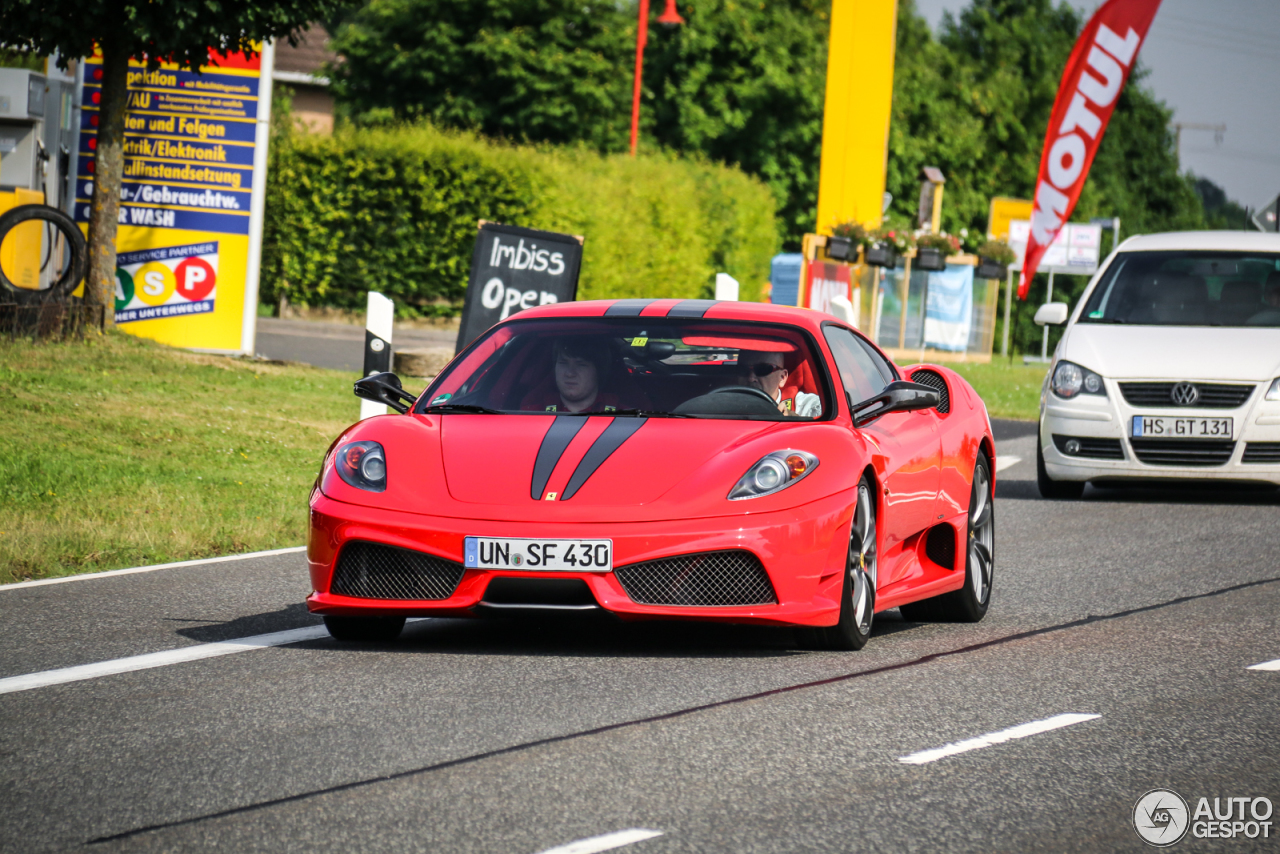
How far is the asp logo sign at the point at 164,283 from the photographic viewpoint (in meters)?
19.9

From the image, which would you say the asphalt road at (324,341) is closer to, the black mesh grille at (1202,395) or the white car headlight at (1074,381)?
the white car headlight at (1074,381)

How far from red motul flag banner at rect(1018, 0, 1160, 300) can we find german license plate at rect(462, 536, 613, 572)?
18928 mm

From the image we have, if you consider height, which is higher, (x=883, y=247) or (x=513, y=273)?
(x=883, y=247)

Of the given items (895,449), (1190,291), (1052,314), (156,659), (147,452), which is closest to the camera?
(156,659)

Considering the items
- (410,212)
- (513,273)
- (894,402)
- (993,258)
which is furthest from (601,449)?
(993,258)

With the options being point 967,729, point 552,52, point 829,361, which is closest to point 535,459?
point 829,361

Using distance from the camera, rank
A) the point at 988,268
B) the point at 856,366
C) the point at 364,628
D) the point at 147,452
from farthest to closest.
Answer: the point at 988,268 < the point at 147,452 < the point at 856,366 < the point at 364,628

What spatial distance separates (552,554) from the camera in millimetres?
6387

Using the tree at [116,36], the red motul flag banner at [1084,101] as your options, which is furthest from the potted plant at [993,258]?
the tree at [116,36]

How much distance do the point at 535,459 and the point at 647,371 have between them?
3.15 ft

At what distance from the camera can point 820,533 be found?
6.61 m

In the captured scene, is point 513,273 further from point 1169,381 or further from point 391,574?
point 391,574

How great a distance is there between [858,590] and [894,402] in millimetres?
809

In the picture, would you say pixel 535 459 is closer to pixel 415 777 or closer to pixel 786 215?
pixel 415 777
